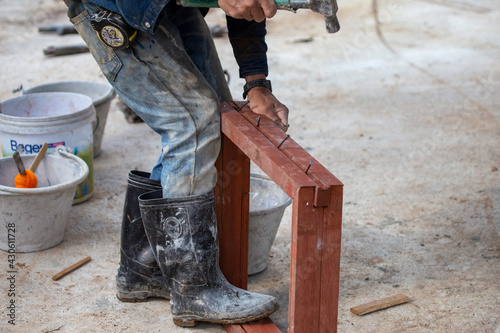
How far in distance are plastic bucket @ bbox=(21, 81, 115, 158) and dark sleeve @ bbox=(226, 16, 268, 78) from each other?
1.61 meters

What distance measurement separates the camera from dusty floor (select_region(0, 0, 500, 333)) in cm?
233

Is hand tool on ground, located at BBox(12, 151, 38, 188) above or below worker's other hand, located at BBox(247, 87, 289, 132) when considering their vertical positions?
below

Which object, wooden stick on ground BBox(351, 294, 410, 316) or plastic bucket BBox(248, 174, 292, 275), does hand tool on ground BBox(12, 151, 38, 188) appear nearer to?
plastic bucket BBox(248, 174, 292, 275)

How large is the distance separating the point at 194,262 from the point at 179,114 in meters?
0.54

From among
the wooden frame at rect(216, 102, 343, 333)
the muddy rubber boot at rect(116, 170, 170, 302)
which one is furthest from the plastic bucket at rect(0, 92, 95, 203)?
the wooden frame at rect(216, 102, 343, 333)

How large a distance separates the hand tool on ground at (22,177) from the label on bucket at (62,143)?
1.05 feet

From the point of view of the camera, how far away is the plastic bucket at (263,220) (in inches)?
95.8

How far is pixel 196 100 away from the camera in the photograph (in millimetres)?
1968

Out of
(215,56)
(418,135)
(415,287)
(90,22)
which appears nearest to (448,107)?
(418,135)

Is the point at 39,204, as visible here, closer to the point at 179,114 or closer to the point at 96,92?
the point at 179,114

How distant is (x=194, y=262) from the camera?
81.2 inches

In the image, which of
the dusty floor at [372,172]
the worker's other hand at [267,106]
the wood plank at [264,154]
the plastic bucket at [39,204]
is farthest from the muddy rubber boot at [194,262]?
the plastic bucket at [39,204]

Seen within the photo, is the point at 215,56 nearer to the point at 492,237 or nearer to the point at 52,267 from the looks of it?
the point at 52,267

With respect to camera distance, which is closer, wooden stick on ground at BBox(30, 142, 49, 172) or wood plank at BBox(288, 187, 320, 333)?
wood plank at BBox(288, 187, 320, 333)
